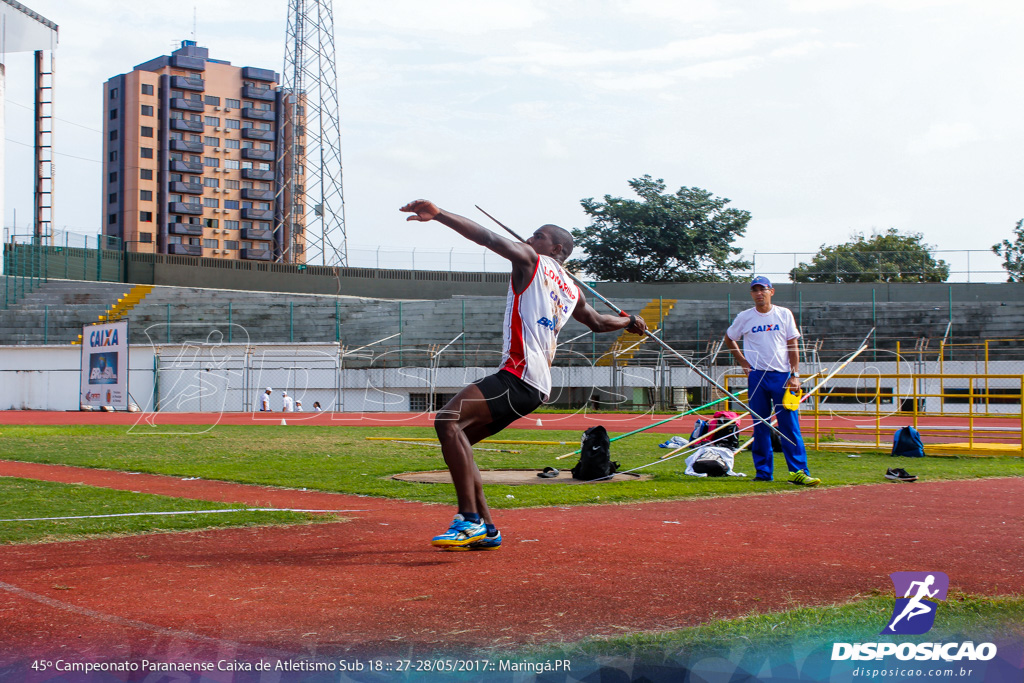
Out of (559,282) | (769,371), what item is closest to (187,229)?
(769,371)

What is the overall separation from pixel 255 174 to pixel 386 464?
Answer: 8492cm

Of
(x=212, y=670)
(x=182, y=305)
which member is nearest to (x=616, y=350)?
(x=182, y=305)

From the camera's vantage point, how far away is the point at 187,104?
84.8 meters

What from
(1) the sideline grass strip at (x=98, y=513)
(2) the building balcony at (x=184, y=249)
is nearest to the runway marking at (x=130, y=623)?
(1) the sideline grass strip at (x=98, y=513)

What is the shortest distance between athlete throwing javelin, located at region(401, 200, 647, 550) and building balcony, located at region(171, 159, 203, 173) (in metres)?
86.5

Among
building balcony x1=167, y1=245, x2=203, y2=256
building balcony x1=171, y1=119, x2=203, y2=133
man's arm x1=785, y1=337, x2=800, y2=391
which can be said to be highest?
building balcony x1=171, y1=119, x2=203, y2=133

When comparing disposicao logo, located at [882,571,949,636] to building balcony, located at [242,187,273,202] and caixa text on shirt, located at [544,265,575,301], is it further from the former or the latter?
building balcony, located at [242,187,273,202]

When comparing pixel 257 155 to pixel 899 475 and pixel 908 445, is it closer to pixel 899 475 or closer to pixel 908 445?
pixel 908 445

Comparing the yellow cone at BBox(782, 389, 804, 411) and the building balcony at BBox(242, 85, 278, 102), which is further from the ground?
the building balcony at BBox(242, 85, 278, 102)

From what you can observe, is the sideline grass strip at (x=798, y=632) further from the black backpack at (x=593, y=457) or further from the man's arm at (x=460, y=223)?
the black backpack at (x=593, y=457)

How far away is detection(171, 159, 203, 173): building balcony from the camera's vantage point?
84.4 meters

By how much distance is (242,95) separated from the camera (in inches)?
3526

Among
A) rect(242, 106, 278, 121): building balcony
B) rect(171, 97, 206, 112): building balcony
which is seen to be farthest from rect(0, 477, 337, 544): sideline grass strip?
rect(242, 106, 278, 121): building balcony

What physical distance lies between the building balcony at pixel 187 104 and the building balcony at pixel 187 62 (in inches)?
117
